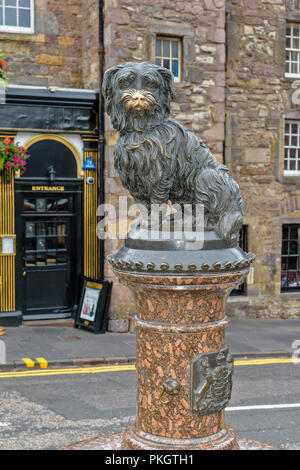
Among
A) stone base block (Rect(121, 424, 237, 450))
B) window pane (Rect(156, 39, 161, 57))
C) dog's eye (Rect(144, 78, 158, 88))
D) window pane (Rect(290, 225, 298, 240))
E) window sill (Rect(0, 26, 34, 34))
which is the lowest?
stone base block (Rect(121, 424, 237, 450))

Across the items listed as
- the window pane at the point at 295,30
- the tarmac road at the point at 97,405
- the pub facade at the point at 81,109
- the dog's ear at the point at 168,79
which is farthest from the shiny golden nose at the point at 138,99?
the window pane at the point at 295,30

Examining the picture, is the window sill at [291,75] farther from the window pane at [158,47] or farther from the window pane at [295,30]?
the window pane at [158,47]

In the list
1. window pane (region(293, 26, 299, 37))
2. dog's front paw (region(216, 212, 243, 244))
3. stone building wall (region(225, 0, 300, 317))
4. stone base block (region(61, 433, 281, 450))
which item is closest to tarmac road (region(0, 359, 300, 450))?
stone base block (region(61, 433, 281, 450))

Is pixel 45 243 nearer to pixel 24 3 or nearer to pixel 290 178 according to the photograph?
pixel 24 3

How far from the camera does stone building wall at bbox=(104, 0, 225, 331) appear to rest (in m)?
12.5

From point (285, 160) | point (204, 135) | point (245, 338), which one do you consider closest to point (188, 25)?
point (204, 135)

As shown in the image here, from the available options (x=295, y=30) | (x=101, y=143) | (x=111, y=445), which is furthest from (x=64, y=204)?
(x=111, y=445)

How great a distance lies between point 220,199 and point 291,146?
11.4 meters

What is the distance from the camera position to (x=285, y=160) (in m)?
15.4

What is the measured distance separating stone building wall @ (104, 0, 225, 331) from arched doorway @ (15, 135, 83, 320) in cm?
92

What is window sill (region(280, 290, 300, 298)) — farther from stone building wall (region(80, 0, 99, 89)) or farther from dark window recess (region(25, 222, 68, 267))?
stone building wall (region(80, 0, 99, 89))

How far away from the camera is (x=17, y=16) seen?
528 inches

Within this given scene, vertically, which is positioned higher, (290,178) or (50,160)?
(50,160)
